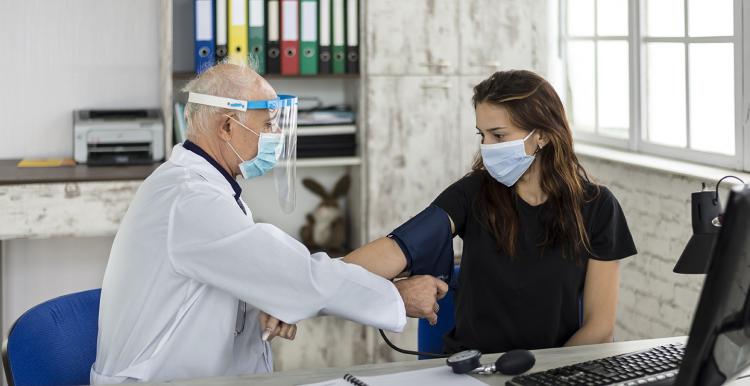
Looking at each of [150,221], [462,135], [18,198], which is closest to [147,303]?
[150,221]

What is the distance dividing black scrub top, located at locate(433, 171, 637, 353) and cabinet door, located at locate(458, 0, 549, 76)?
1.66 meters

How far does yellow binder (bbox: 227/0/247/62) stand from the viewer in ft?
11.9

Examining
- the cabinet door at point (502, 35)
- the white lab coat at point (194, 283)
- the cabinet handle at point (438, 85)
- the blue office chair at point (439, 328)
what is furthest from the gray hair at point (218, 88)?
the cabinet door at point (502, 35)

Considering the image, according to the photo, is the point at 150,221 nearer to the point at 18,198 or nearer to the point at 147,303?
the point at 147,303

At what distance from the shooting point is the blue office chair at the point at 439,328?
2.35 m

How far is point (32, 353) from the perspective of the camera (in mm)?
1887

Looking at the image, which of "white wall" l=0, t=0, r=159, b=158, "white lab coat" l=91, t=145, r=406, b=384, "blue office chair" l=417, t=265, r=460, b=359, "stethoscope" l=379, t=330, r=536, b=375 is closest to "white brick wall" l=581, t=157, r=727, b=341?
"blue office chair" l=417, t=265, r=460, b=359

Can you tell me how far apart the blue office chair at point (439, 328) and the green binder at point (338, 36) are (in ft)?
5.33

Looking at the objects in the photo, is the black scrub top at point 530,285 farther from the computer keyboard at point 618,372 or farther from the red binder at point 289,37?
the red binder at point 289,37

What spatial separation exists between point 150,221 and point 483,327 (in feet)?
2.74

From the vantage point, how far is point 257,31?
3674mm

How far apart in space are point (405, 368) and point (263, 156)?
2.03ft

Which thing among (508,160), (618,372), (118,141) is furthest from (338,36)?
(618,372)

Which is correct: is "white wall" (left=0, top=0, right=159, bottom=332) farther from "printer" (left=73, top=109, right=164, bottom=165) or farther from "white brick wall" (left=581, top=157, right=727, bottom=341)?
"white brick wall" (left=581, top=157, right=727, bottom=341)
